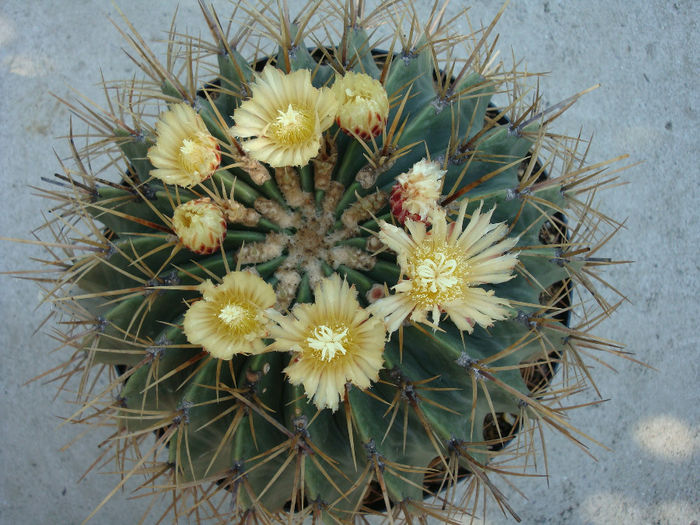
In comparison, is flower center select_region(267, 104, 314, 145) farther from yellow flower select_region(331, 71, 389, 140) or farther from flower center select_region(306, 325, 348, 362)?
flower center select_region(306, 325, 348, 362)

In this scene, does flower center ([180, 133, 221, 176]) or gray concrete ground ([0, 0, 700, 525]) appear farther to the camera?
gray concrete ground ([0, 0, 700, 525])

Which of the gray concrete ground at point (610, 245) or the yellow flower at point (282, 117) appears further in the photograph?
the gray concrete ground at point (610, 245)

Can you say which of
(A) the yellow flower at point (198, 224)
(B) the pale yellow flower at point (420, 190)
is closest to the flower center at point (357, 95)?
(B) the pale yellow flower at point (420, 190)

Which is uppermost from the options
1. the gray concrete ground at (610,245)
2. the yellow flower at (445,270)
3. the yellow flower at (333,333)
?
the yellow flower at (445,270)

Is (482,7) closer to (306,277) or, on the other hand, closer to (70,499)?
(306,277)

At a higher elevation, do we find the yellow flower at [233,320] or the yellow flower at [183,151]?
the yellow flower at [183,151]

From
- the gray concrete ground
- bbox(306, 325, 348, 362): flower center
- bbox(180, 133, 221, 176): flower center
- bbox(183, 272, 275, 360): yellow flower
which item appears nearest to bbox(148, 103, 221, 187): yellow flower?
bbox(180, 133, 221, 176): flower center

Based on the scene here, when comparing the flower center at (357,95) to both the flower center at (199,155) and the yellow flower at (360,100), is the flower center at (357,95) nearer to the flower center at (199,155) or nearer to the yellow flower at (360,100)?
the yellow flower at (360,100)
